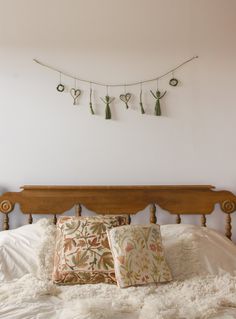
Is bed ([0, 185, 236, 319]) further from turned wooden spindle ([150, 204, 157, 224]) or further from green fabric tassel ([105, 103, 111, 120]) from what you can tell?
green fabric tassel ([105, 103, 111, 120])

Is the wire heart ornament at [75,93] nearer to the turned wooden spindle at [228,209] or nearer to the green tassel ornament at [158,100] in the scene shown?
the green tassel ornament at [158,100]

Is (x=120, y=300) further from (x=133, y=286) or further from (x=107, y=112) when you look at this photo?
(x=107, y=112)

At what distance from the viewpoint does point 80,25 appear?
2.26 metres

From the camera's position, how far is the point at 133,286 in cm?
152

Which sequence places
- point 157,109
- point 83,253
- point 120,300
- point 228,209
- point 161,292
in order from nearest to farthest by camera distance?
point 120,300 < point 161,292 < point 83,253 < point 228,209 < point 157,109

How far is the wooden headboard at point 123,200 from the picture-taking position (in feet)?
6.97

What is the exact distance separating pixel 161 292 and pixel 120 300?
0.20 meters

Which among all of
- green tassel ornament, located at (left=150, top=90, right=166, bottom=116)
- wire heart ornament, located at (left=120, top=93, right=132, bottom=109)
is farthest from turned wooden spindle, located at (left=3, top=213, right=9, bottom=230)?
green tassel ornament, located at (left=150, top=90, right=166, bottom=116)

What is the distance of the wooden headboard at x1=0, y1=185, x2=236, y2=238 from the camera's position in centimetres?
212

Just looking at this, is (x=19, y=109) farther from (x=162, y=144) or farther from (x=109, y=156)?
Answer: (x=162, y=144)

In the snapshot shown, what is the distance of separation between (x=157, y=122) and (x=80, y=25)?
80 cm

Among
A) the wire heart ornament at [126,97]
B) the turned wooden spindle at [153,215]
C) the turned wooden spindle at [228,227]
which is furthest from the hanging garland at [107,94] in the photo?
the turned wooden spindle at [228,227]

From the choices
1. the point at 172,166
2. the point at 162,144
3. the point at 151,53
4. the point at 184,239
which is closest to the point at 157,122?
the point at 162,144

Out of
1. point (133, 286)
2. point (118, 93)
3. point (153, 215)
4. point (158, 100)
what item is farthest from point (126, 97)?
point (133, 286)
